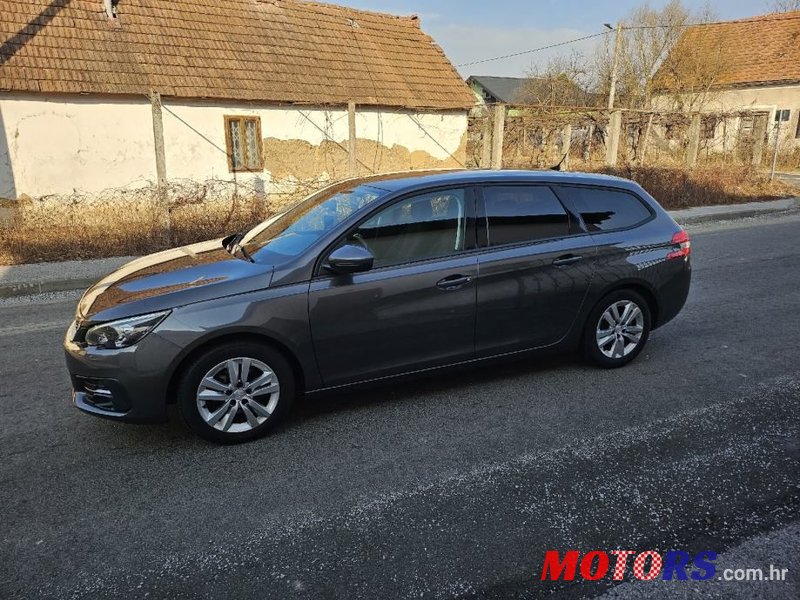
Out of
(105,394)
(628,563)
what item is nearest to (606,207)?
(628,563)

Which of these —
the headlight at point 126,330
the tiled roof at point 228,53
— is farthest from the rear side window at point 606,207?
the tiled roof at point 228,53

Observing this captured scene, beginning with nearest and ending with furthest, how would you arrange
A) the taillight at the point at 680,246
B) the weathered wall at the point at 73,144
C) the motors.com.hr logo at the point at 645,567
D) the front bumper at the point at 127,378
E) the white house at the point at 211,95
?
1. the motors.com.hr logo at the point at 645,567
2. the front bumper at the point at 127,378
3. the taillight at the point at 680,246
4. the weathered wall at the point at 73,144
5. the white house at the point at 211,95

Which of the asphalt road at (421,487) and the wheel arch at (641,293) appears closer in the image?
the asphalt road at (421,487)

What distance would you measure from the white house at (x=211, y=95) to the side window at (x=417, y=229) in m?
6.90

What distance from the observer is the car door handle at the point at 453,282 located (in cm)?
404

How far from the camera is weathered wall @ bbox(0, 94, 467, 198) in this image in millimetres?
12836

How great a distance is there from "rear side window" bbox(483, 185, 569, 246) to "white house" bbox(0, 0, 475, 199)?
7.08 metres

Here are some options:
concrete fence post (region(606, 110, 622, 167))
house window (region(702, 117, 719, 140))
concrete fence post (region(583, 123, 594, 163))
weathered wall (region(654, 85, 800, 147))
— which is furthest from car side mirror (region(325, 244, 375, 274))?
weathered wall (region(654, 85, 800, 147))

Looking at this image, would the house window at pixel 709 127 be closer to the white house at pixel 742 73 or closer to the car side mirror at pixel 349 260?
the white house at pixel 742 73

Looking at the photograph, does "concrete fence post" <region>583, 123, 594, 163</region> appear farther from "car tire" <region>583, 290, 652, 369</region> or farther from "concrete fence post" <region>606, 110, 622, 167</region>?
"car tire" <region>583, 290, 652, 369</region>

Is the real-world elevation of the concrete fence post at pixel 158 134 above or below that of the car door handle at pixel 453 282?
above

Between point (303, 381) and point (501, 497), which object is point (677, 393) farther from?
point (303, 381)

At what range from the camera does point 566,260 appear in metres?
4.48

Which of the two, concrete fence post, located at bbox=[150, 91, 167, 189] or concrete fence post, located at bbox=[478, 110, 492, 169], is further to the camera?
concrete fence post, located at bbox=[478, 110, 492, 169]
